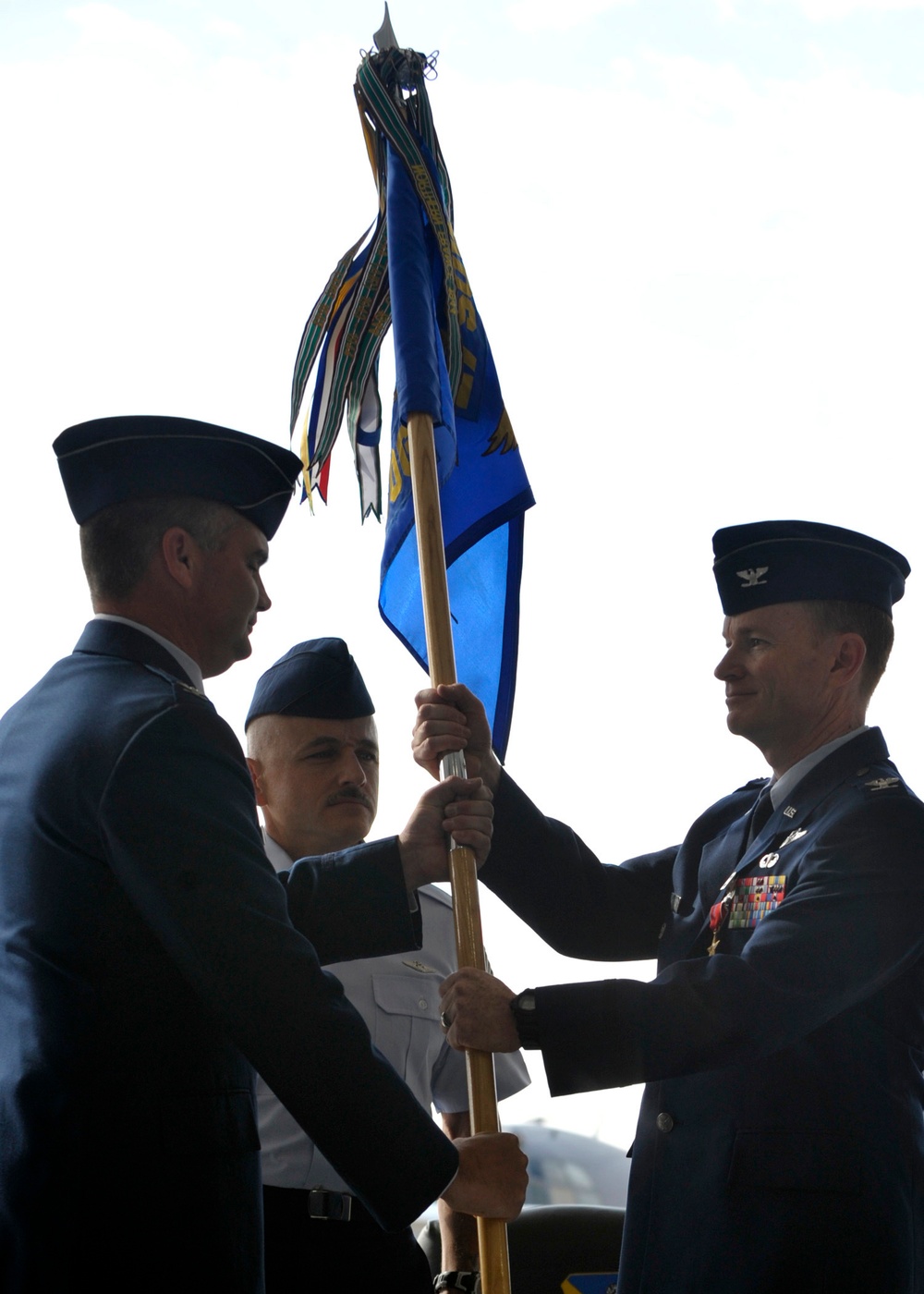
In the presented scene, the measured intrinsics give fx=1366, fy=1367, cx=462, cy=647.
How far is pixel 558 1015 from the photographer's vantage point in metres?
2.41

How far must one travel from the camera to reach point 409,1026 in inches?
125

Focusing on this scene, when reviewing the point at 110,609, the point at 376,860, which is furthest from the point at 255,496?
the point at 376,860

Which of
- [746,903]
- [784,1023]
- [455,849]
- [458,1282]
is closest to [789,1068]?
[784,1023]

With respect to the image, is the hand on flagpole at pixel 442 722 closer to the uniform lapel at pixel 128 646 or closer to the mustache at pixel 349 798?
the mustache at pixel 349 798

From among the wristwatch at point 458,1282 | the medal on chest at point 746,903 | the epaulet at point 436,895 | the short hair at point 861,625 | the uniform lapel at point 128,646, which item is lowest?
the wristwatch at point 458,1282

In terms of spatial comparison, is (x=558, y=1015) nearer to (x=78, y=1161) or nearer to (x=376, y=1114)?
(x=376, y=1114)

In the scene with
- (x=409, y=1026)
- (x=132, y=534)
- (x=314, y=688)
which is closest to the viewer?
(x=132, y=534)

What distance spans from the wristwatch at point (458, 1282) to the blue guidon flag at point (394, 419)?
119cm

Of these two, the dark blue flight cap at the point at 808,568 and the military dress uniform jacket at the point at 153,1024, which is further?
the dark blue flight cap at the point at 808,568

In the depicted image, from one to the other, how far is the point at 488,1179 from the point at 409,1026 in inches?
35.7

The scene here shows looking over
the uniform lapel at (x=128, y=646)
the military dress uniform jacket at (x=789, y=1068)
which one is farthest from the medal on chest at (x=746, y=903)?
the uniform lapel at (x=128, y=646)

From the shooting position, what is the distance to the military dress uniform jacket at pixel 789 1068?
230 centimetres

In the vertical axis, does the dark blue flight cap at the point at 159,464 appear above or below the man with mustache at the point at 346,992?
above

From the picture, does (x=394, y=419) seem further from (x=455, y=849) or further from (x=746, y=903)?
(x=746, y=903)
